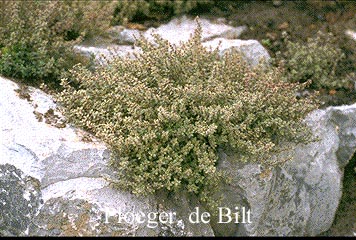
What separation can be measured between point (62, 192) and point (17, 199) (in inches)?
13.1

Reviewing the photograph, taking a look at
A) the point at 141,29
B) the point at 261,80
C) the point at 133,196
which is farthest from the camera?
the point at 141,29

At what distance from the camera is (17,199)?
12.6 feet

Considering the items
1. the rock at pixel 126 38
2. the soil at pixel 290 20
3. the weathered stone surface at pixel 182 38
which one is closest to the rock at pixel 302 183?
the soil at pixel 290 20

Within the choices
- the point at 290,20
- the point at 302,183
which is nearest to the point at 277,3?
the point at 290,20

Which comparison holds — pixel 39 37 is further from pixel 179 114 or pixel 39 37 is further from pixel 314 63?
pixel 314 63

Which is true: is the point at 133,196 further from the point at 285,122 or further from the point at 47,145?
the point at 285,122

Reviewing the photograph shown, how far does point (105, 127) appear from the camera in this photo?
13.1ft

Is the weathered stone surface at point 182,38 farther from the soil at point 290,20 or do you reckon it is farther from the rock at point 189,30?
the soil at point 290,20

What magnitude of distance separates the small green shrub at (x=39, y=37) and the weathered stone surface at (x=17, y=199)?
42.8 inches

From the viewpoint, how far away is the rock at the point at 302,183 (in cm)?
429

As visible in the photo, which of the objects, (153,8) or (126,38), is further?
(153,8)

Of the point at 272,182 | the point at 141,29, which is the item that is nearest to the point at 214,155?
the point at 272,182

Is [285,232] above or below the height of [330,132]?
below

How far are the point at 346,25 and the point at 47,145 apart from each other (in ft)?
12.3
